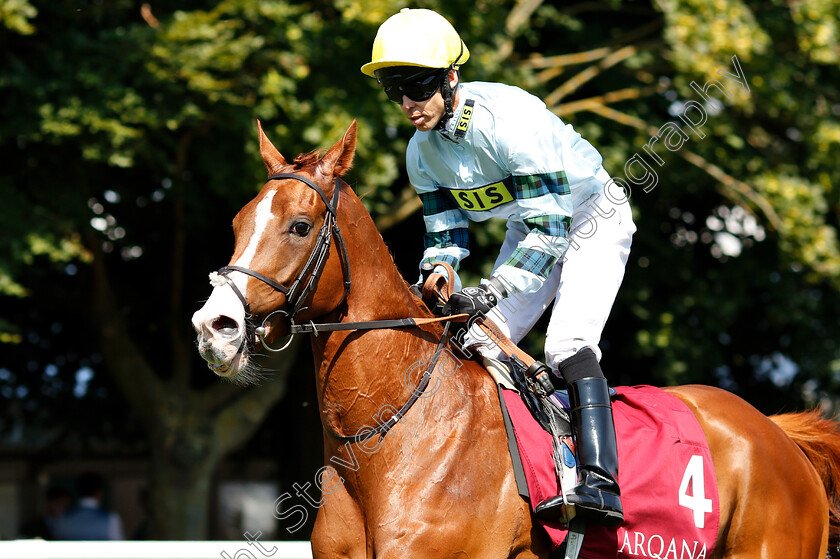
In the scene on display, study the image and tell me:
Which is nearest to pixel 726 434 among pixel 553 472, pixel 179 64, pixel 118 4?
pixel 553 472

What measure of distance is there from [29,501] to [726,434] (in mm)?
18688

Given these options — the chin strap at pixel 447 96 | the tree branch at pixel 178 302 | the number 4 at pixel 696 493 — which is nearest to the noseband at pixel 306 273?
the chin strap at pixel 447 96

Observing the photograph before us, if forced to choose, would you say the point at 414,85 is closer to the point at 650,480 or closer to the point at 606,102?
the point at 650,480

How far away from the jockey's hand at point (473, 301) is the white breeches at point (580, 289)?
133 millimetres

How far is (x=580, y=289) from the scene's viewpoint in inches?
154

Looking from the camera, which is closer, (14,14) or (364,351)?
(364,351)

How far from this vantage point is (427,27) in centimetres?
363

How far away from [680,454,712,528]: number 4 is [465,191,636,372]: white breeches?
631 mm

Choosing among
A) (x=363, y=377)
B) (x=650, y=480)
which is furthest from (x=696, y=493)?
(x=363, y=377)

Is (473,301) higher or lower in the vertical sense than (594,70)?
lower

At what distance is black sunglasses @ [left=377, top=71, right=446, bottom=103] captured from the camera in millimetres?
3668

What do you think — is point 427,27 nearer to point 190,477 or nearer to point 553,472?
point 553,472

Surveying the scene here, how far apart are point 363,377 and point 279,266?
57 centimetres

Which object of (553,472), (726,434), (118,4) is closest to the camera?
(553,472)
